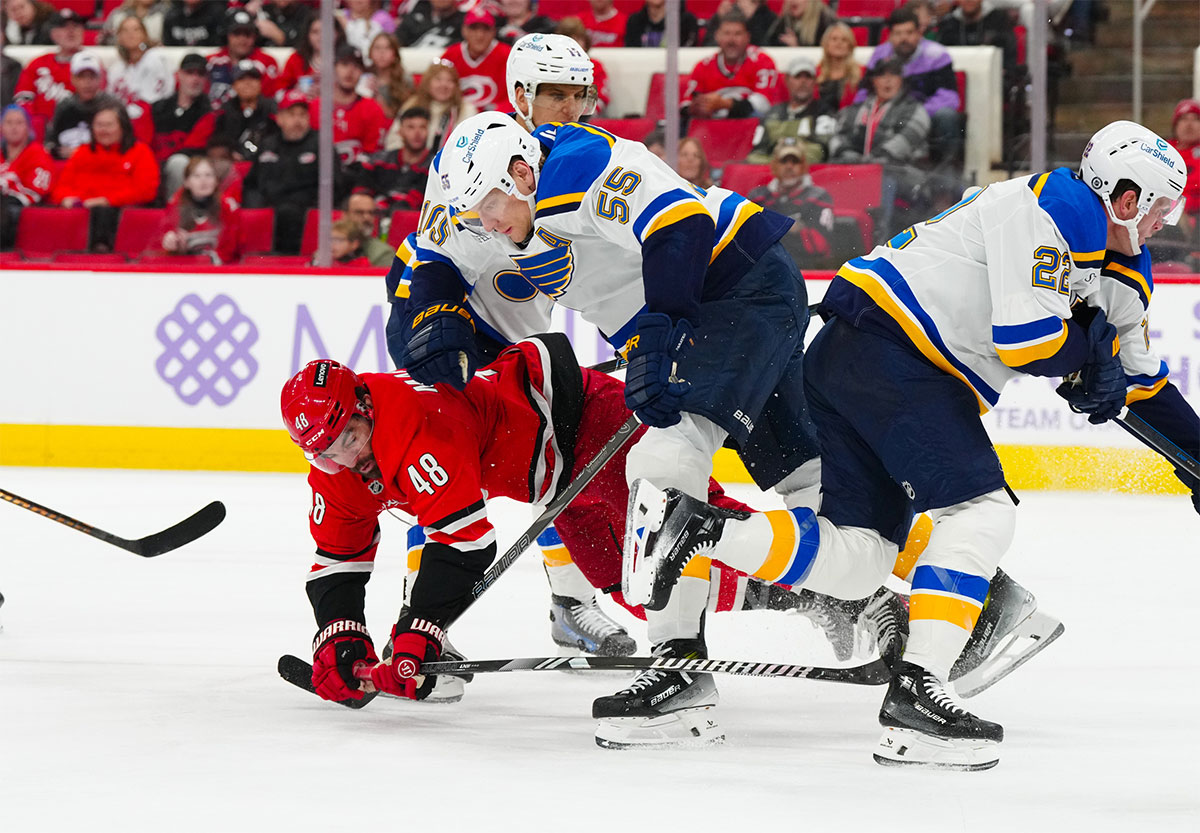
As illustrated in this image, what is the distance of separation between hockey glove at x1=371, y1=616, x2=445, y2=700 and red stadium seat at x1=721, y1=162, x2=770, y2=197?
12.4ft

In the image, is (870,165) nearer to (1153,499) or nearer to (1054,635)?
(1153,499)

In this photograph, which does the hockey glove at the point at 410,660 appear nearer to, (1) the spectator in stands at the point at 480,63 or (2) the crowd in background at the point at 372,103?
(2) the crowd in background at the point at 372,103

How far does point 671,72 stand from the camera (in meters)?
6.46

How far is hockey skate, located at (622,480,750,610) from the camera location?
2.73 m

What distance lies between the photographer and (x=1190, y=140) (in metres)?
6.04

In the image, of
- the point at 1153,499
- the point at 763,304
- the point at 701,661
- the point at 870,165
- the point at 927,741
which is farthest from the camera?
the point at 870,165

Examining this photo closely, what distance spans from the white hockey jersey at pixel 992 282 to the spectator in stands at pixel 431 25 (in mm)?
4106

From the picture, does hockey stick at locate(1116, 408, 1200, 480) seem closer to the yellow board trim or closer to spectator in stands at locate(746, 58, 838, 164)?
the yellow board trim

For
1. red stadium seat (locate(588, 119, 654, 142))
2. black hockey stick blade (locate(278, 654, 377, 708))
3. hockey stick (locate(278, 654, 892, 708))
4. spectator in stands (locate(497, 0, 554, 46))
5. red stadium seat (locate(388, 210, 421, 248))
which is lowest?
black hockey stick blade (locate(278, 654, 377, 708))

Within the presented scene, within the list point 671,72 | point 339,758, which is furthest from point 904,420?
point 671,72

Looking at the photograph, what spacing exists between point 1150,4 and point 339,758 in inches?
187

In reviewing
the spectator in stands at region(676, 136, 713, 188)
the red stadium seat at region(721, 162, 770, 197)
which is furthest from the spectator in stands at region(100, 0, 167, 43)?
the red stadium seat at region(721, 162, 770, 197)

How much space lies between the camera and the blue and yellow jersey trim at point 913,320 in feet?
9.17

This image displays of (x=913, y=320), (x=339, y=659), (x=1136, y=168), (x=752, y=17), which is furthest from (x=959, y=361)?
(x=752, y=17)
